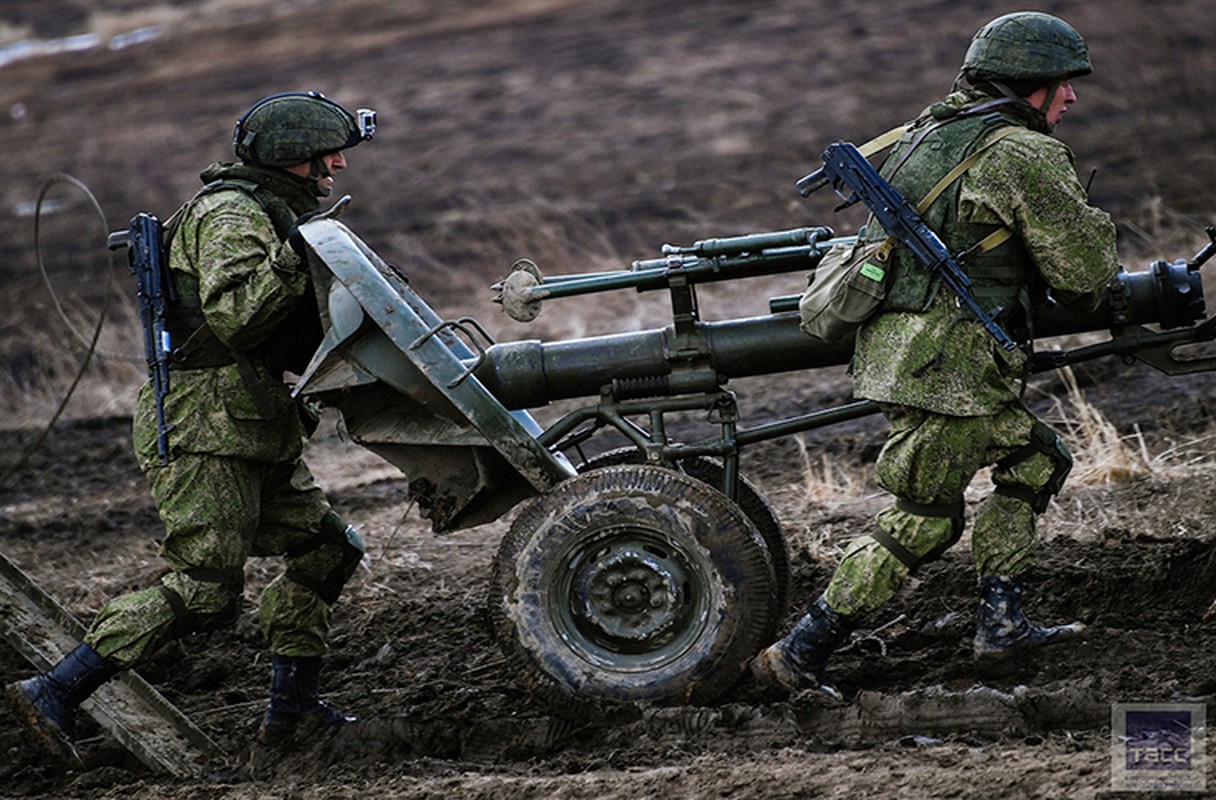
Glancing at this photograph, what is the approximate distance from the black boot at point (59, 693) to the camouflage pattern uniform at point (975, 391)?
2.57 meters

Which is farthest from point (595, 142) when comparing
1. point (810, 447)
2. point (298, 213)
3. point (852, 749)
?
point (852, 749)

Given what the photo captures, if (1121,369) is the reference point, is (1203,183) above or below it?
above

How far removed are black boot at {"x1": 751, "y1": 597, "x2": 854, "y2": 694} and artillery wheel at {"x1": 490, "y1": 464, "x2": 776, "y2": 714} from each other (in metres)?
0.06

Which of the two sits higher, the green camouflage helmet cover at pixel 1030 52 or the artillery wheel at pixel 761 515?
the green camouflage helmet cover at pixel 1030 52

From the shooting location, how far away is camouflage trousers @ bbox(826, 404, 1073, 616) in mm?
5379

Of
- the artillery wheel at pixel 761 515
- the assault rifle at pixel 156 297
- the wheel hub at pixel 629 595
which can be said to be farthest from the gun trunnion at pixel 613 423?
the assault rifle at pixel 156 297

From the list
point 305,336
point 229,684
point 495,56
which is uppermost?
point 495,56

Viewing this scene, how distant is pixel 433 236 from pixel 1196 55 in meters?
7.91

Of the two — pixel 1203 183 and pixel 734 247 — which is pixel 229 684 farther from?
pixel 1203 183

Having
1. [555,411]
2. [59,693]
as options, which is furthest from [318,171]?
[555,411]

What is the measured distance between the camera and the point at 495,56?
22.4 meters

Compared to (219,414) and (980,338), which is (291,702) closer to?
(219,414)

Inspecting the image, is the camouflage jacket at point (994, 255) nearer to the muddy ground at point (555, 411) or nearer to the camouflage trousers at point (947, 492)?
the camouflage trousers at point (947, 492)

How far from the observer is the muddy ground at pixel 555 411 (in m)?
5.24
